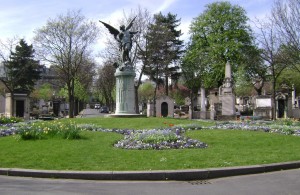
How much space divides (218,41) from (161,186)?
48277 mm

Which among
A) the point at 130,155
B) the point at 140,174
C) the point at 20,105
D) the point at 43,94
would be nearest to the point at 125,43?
the point at 130,155

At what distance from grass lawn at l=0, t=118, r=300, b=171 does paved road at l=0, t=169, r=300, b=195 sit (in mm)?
793

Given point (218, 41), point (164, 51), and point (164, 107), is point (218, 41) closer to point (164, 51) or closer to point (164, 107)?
point (164, 51)

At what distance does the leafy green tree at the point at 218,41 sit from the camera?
5266cm

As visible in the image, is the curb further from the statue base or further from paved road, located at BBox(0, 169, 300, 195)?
the statue base

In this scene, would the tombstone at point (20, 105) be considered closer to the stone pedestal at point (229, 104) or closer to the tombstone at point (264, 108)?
the stone pedestal at point (229, 104)

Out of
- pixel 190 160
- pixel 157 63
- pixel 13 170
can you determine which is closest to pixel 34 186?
pixel 13 170

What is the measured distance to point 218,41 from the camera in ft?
175

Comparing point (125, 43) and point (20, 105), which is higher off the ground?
point (125, 43)

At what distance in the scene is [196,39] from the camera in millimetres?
56688

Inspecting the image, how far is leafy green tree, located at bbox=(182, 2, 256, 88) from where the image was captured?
52.7m

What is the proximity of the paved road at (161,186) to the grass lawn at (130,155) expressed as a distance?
79 centimetres

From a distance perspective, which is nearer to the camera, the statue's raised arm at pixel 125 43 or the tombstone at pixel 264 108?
the statue's raised arm at pixel 125 43

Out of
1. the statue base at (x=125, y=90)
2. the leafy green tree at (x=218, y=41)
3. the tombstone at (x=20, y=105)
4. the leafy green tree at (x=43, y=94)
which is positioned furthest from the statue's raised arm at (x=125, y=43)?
the leafy green tree at (x=43, y=94)
